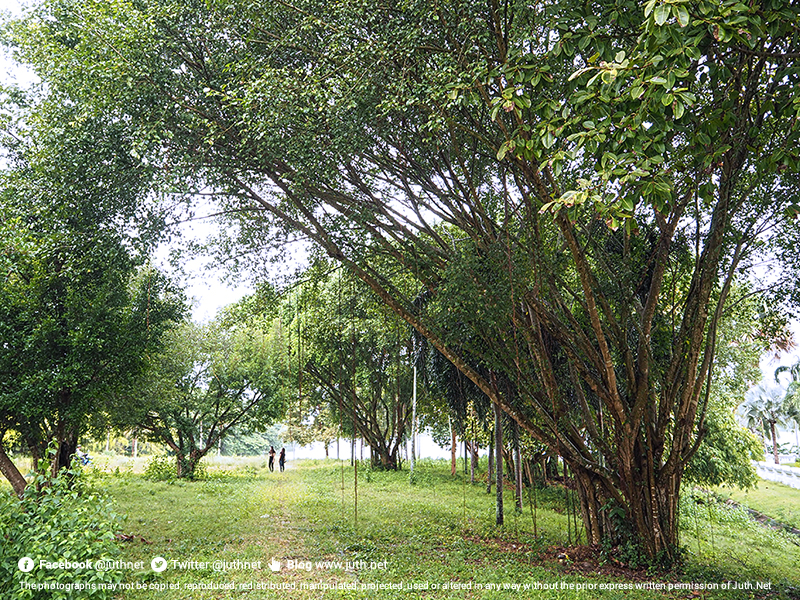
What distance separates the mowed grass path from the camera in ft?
17.7

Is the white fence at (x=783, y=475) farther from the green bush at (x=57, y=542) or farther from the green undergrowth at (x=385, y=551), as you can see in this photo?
the green bush at (x=57, y=542)

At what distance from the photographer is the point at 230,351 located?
1755 centimetres

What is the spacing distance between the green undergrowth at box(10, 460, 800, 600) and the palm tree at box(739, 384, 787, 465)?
18.2m

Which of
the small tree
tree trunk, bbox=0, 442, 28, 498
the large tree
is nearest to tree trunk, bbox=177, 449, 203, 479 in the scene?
the small tree

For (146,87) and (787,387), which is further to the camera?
(787,387)

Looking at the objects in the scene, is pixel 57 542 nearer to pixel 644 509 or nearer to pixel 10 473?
pixel 10 473

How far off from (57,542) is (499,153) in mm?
5066

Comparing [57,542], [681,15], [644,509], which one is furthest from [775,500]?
[57,542]

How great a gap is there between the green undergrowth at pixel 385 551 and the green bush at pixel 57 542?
1.96 ft

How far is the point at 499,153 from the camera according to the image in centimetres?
341

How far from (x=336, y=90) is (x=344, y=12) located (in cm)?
70

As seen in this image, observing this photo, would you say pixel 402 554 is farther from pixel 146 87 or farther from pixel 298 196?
pixel 146 87

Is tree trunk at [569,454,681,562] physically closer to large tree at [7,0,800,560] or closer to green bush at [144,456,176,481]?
large tree at [7,0,800,560]

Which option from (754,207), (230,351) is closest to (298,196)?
(754,207)
